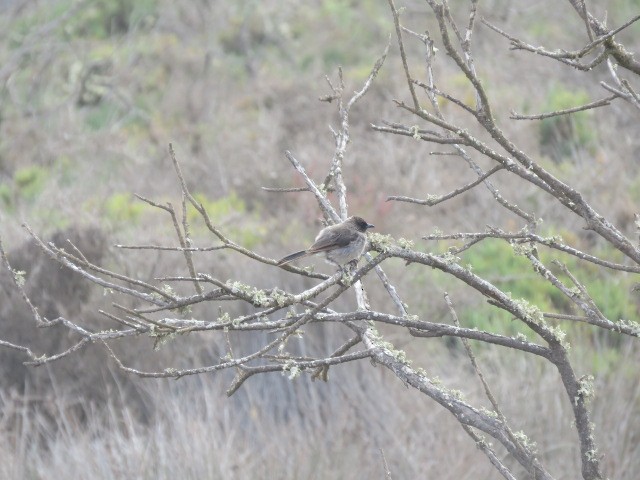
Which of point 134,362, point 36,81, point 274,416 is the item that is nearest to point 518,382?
point 274,416

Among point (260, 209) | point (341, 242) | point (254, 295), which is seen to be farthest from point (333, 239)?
point (260, 209)

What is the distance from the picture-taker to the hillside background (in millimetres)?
5855

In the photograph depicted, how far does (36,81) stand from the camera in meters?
16.2

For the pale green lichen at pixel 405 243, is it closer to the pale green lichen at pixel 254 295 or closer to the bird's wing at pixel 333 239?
the pale green lichen at pixel 254 295

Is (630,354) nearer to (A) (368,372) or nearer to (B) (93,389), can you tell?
(A) (368,372)

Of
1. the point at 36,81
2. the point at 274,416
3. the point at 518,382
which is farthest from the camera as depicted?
the point at 36,81

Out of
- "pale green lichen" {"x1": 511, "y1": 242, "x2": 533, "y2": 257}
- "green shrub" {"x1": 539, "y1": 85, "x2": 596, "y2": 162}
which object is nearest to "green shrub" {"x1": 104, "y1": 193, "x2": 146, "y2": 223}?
"green shrub" {"x1": 539, "y1": 85, "x2": 596, "y2": 162}

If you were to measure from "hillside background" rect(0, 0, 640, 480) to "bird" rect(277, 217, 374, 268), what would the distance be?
1.72 meters

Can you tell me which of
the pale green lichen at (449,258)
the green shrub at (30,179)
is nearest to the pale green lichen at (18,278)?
the pale green lichen at (449,258)

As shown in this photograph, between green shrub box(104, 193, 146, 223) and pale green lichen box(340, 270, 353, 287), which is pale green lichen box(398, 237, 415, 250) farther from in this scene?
green shrub box(104, 193, 146, 223)

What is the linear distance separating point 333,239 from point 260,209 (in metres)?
9.29

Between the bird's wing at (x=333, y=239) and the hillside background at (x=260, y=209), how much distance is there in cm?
174

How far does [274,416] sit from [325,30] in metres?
16.6

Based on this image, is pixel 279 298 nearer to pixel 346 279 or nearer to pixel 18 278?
pixel 346 279
